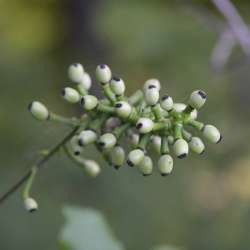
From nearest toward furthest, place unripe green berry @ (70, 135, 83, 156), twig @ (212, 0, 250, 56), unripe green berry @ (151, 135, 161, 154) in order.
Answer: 1. unripe green berry @ (151, 135, 161, 154)
2. unripe green berry @ (70, 135, 83, 156)
3. twig @ (212, 0, 250, 56)

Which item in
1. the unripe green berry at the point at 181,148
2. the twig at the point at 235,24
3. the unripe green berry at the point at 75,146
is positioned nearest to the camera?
the unripe green berry at the point at 181,148

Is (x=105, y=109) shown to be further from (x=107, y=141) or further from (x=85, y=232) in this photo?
(x=85, y=232)

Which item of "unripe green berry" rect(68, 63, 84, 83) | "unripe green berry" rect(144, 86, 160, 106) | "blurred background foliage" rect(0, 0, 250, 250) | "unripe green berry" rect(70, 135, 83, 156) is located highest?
"blurred background foliage" rect(0, 0, 250, 250)

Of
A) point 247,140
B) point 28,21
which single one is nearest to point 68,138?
point 247,140

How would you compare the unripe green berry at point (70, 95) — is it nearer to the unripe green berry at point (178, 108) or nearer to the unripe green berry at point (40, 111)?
the unripe green berry at point (40, 111)

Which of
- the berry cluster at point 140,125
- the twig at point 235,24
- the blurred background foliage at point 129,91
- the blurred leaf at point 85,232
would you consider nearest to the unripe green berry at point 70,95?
the berry cluster at point 140,125

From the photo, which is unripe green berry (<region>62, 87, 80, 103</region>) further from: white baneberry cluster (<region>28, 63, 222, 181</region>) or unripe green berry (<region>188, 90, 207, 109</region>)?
unripe green berry (<region>188, 90, 207, 109</region>)

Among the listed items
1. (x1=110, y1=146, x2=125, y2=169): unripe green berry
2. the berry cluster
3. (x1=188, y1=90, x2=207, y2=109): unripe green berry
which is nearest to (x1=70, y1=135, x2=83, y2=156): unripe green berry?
the berry cluster
